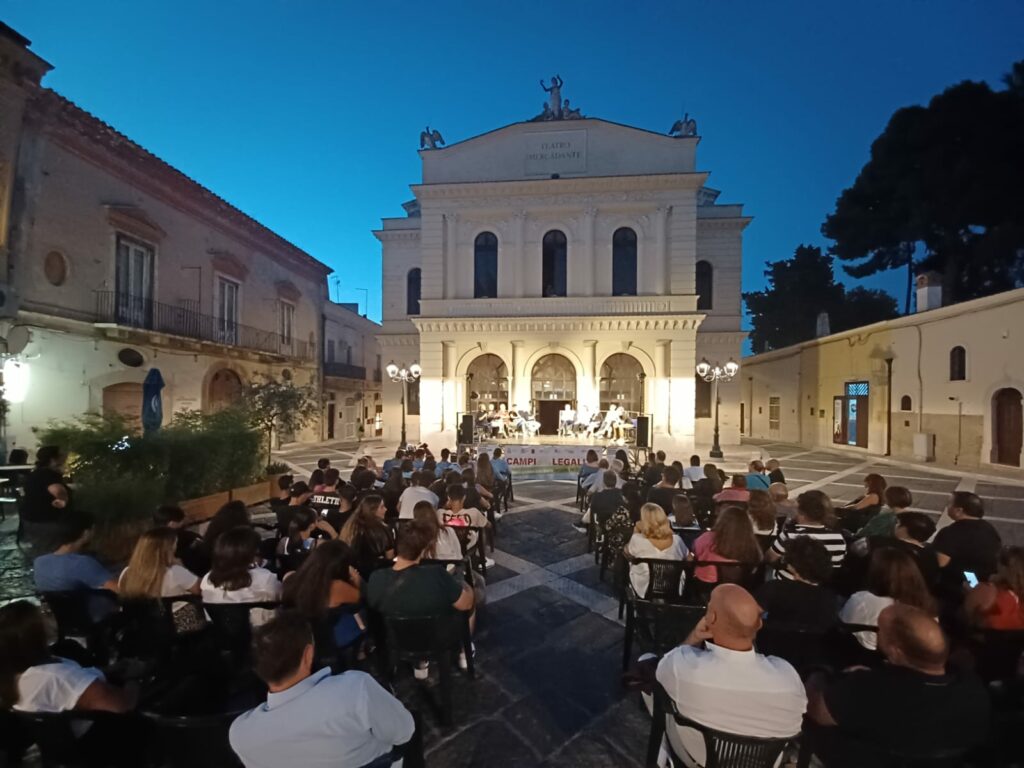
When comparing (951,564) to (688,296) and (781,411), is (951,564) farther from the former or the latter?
(781,411)

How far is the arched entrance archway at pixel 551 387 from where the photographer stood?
69.3ft

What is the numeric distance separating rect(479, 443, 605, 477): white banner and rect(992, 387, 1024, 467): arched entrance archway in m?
13.2

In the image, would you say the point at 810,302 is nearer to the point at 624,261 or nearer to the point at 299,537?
the point at 624,261

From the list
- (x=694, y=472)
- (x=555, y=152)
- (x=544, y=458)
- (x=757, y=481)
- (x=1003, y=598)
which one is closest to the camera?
(x=1003, y=598)

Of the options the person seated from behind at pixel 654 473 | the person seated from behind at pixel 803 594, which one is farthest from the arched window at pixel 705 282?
the person seated from behind at pixel 803 594

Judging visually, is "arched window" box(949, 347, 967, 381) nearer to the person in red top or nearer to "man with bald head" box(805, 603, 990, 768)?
the person in red top

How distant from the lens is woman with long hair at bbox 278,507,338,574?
14.4ft

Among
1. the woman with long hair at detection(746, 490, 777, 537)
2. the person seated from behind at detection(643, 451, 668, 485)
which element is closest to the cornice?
the person seated from behind at detection(643, 451, 668, 485)

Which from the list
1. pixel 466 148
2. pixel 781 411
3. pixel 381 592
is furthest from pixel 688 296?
pixel 381 592

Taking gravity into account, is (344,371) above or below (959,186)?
below

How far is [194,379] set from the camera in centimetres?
1838

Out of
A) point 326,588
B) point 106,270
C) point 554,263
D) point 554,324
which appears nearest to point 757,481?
point 326,588

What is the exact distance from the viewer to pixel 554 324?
20547 mm

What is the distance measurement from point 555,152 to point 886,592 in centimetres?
2171
